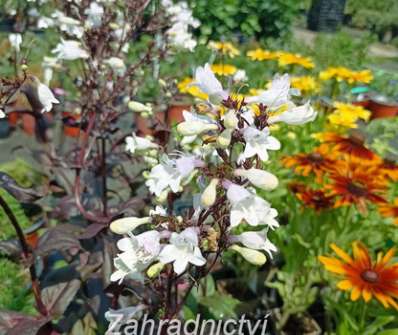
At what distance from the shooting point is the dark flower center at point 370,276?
5.37 feet

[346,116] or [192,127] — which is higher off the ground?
[192,127]

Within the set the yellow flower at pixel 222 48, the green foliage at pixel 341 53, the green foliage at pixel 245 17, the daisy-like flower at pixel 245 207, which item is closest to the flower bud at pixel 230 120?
the daisy-like flower at pixel 245 207

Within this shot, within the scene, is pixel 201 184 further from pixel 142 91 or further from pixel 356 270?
pixel 142 91

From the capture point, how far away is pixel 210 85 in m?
0.98

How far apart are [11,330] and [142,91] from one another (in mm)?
3964

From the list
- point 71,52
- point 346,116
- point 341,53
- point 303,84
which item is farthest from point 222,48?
point 341,53

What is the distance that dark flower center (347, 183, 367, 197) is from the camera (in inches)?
75.3

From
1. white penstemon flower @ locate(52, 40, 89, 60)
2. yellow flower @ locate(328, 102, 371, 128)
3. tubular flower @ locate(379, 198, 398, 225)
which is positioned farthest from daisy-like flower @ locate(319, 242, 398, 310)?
white penstemon flower @ locate(52, 40, 89, 60)

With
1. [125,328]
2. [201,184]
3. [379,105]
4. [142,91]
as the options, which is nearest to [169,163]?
[201,184]

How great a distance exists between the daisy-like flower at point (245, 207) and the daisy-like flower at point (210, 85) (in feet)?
0.63

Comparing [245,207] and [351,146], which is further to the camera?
[351,146]

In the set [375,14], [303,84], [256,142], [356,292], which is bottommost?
[375,14]

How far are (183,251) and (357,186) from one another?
120 cm

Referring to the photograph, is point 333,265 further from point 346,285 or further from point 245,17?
point 245,17
